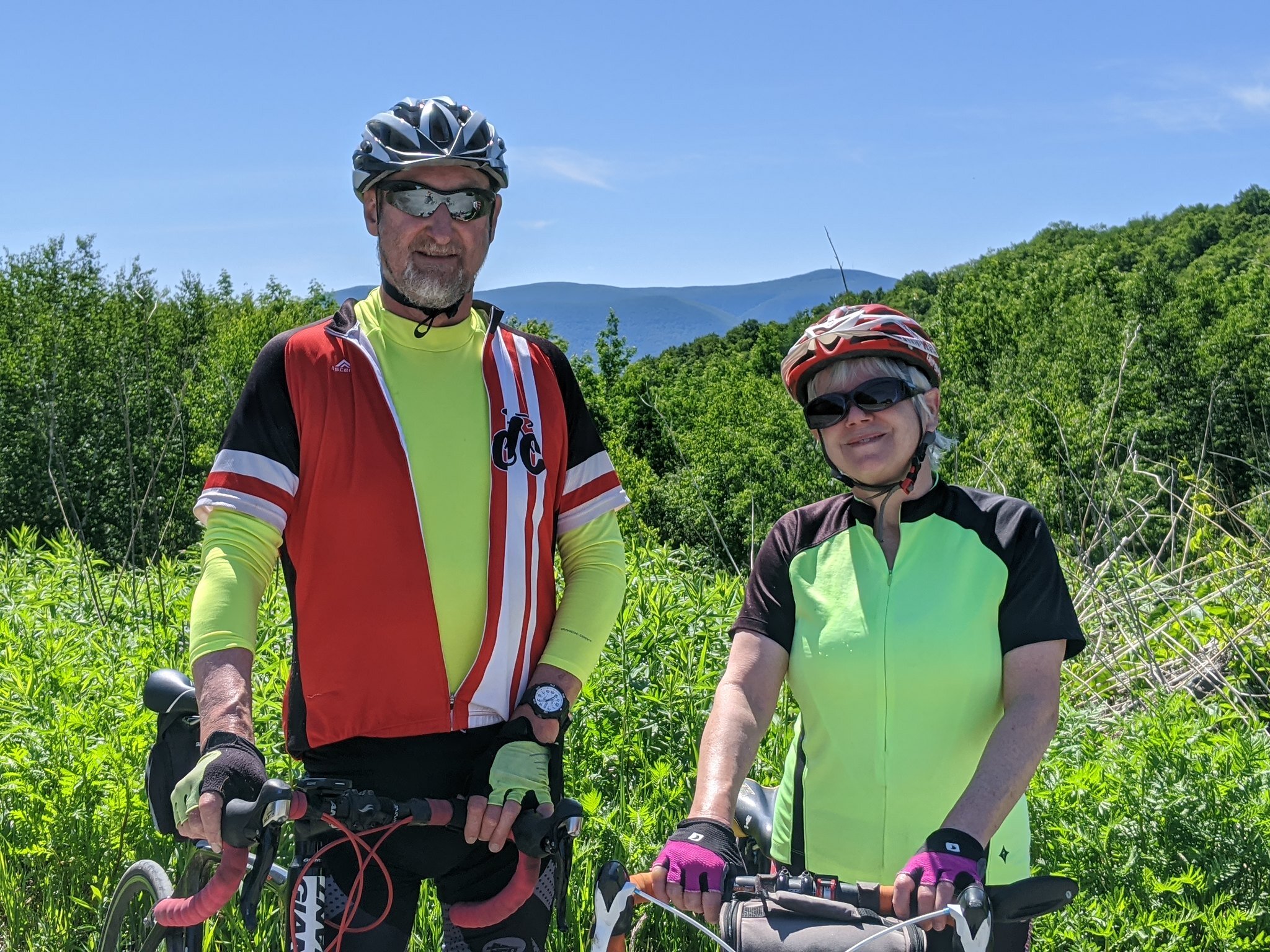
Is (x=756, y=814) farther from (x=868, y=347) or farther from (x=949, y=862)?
(x=868, y=347)

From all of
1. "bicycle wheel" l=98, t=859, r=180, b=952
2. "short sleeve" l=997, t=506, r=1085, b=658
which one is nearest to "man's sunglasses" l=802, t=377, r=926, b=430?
"short sleeve" l=997, t=506, r=1085, b=658

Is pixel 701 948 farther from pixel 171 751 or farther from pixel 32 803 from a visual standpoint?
pixel 32 803

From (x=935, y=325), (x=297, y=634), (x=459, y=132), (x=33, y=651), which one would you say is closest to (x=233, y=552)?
(x=297, y=634)

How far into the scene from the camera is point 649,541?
24.1 feet

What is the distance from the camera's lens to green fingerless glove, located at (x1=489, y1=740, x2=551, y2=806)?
96.5 inches

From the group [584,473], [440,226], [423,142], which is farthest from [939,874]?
[423,142]

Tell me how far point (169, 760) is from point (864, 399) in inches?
69.0

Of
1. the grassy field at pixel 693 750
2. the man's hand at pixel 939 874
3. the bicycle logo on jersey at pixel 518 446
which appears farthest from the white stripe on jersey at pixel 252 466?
the grassy field at pixel 693 750

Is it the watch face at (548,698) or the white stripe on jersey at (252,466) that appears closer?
the white stripe on jersey at (252,466)

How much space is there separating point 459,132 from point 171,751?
1.55m

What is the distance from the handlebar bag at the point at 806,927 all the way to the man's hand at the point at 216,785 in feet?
3.00

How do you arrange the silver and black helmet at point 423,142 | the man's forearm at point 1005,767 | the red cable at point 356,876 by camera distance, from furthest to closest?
1. the silver and black helmet at point 423,142
2. the red cable at point 356,876
3. the man's forearm at point 1005,767

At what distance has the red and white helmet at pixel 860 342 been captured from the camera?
8.04ft

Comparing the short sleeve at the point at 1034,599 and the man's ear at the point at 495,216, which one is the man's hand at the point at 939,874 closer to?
the short sleeve at the point at 1034,599
